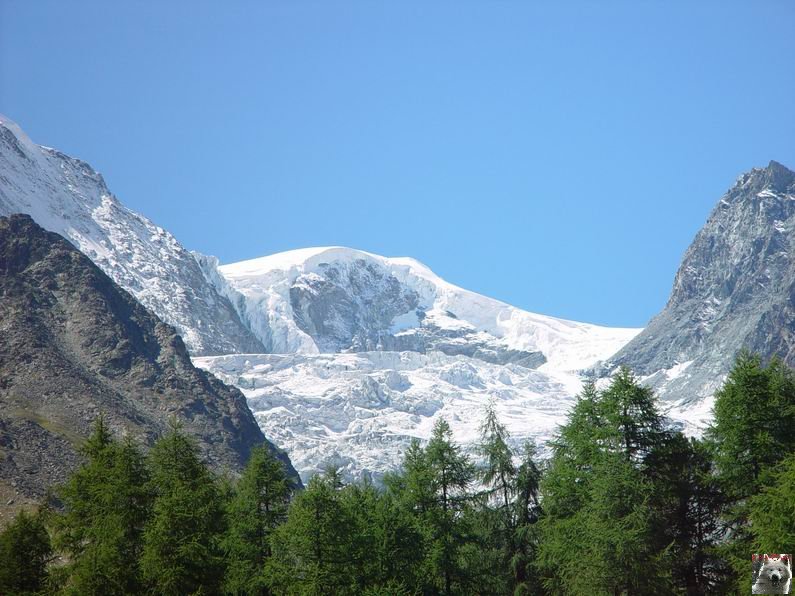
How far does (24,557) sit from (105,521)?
8.06 meters

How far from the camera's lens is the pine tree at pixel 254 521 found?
54250mm

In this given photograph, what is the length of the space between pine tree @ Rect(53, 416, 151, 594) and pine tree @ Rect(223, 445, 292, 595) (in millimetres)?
4936

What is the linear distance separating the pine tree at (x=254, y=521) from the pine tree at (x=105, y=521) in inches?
194

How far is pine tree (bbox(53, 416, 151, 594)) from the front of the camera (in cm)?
5028

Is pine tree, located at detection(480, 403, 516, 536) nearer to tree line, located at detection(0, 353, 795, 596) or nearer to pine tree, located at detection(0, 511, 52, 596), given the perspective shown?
tree line, located at detection(0, 353, 795, 596)

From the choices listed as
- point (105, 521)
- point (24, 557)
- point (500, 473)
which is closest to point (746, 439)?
point (500, 473)

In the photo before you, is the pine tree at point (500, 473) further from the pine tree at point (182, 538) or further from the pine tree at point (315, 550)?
the pine tree at point (182, 538)

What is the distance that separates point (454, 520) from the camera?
5622 cm

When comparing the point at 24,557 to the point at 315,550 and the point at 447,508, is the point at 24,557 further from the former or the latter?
the point at 447,508

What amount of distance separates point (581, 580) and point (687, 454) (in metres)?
8.88

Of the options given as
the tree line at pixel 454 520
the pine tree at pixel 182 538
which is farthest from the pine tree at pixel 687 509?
the pine tree at pixel 182 538

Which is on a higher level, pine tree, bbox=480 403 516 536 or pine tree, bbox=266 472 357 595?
pine tree, bbox=480 403 516 536

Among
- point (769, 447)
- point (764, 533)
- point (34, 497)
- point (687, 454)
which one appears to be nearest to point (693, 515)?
point (687, 454)

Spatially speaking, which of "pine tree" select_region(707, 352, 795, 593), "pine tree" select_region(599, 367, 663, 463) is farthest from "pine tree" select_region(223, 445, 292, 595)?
"pine tree" select_region(707, 352, 795, 593)
